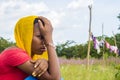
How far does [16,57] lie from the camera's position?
112 inches

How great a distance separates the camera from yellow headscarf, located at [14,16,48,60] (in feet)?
9.45

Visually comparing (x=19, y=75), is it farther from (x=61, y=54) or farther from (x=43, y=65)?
(x=61, y=54)

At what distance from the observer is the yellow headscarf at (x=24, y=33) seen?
2881 millimetres

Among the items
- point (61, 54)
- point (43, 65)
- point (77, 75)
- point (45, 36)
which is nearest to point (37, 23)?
point (45, 36)

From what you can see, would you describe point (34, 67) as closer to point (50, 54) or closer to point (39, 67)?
point (39, 67)

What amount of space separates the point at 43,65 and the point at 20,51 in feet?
0.56

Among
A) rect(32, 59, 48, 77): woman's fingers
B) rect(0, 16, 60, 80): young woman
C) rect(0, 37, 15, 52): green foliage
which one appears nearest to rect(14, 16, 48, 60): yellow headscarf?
rect(0, 16, 60, 80): young woman

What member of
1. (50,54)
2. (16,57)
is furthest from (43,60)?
(16,57)

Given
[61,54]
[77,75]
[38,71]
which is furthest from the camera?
[61,54]

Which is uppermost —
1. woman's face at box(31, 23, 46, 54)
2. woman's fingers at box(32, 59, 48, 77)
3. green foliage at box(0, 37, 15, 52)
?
woman's face at box(31, 23, 46, 54)

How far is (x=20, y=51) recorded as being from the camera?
2.87 metres

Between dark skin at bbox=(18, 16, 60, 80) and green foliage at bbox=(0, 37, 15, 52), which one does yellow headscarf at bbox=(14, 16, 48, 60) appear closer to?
dark skin at bbox=(18, 16, 60, 80)

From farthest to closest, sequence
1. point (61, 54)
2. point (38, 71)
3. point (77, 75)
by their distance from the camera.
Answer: point (61, 54) < point (77, 75) < point (38, 71)

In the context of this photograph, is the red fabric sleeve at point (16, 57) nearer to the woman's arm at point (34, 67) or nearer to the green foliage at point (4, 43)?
the woman's arm at point (34, 67)
